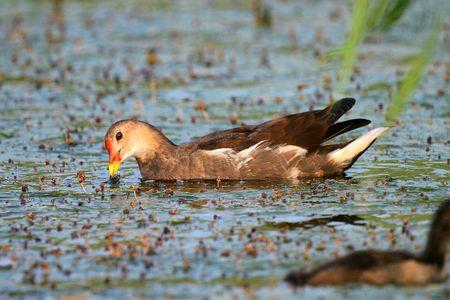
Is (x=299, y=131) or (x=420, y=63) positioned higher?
(x=420, y=63)

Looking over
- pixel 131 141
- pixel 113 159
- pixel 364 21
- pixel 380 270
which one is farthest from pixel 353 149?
pixel 364 21

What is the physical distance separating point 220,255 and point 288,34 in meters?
13.7

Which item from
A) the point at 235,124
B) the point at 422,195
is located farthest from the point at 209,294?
the point at 235,124

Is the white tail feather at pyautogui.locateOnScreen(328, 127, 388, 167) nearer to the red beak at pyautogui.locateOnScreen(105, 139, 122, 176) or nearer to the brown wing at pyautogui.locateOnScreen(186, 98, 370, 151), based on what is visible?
the brown wing at pyautogui.locateOnScreen(186, 98, 370, 151)

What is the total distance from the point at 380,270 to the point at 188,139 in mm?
7287

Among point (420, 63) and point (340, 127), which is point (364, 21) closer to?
point (420, 63)

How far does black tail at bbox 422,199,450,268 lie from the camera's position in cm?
823

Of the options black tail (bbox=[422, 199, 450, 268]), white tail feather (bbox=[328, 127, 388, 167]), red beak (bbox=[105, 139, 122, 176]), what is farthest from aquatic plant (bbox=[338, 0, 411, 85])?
red beak (bbox=[105, 139, 122, 176])

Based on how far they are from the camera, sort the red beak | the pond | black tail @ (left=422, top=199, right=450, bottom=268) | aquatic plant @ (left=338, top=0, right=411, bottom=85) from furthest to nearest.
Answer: the red beak, the pond, black tail @ (left=422, top=199, right=450, bottom=268), aquatic plant @ (left=338, top=0, right=411, bottom=85)

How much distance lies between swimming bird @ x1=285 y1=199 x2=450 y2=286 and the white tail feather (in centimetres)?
422

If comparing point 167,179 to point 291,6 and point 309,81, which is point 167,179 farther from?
point 291,6

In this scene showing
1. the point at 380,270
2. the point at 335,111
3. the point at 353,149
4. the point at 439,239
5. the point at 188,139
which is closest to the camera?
the point at 380,270

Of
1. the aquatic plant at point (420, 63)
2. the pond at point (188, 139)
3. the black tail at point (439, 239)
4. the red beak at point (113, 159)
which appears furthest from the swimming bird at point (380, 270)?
the red beak at point (113, 159)

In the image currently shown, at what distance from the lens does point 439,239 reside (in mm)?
8375
